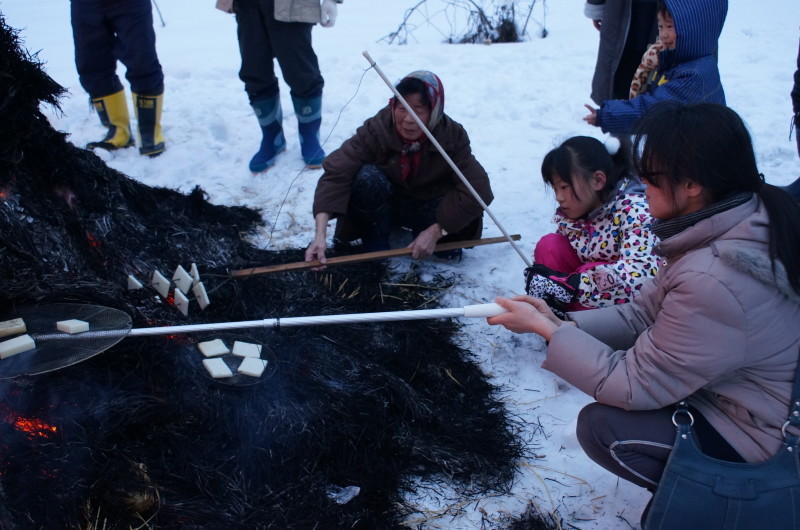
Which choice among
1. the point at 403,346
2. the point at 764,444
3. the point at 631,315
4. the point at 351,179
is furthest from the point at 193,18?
the point at 764,444

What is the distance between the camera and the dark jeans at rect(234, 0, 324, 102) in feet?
13.9

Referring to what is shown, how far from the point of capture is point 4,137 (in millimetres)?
2436

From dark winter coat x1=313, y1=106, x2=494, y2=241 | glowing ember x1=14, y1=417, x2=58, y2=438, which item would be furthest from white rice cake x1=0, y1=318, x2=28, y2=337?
dark winter coat x1=313, y1=106, x2=494, y2=241

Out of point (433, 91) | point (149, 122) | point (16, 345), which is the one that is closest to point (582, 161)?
point (433, 91)

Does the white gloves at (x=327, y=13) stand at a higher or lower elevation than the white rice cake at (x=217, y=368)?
higher

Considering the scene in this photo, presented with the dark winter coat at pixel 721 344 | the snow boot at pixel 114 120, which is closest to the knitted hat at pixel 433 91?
the dark winter coat at pixel 721 344

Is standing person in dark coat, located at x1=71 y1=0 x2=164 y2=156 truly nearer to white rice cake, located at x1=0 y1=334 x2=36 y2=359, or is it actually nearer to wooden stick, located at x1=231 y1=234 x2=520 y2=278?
wooden stick, located at x1=231 y1=234 x2=520 y2=278

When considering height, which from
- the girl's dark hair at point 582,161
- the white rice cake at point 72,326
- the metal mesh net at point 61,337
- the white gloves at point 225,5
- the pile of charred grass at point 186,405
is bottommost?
the pile of charred grass at point 186,405

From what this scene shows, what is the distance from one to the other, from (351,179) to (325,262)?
0.51m

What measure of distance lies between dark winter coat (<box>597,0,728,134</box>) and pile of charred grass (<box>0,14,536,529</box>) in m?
1.47

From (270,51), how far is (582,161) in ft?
8.58

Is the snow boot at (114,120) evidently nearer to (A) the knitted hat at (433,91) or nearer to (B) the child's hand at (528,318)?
(A) the knitted hat at (433,91)

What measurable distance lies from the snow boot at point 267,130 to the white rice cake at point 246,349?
7.34 ft

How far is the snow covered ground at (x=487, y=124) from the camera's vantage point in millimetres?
2402
